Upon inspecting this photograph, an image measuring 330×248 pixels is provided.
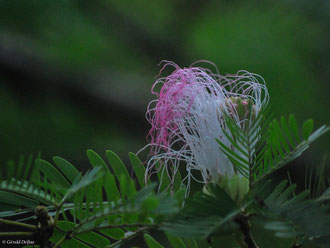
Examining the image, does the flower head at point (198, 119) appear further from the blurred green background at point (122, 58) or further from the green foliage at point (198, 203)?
the blurred green background at point (122, 58)

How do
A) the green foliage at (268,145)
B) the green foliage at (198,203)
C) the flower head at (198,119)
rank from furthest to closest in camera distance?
the flower head at (198,119)
the green foliage at (268,145)
the green foliage at (198,203)

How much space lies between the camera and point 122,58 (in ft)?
10.2

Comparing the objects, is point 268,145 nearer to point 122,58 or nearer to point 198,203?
point 198,203

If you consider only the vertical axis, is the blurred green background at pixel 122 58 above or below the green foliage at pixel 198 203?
above

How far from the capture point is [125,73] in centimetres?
299

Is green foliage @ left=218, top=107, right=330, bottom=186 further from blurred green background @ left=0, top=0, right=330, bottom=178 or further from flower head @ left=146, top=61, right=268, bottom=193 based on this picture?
blurred green background @ left=0, top=0, right=330, bottom=178

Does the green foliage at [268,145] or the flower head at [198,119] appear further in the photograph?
the flower head at [198,119]

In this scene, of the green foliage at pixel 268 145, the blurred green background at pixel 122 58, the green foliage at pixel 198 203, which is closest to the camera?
the green foliage at pixel 198 203

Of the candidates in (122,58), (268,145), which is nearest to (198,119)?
(268,145)

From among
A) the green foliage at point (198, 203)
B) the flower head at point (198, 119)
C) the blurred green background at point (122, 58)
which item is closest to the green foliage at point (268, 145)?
the green foliage at point (198, 203)

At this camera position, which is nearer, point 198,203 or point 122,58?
point 198,203

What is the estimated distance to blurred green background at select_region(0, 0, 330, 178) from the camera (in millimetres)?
2404

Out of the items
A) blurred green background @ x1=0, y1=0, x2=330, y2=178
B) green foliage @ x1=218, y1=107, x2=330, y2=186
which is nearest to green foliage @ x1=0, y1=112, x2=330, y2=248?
green foliage @ x1=218, y1=107, x2=330, y2=186

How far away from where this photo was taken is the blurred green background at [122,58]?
7.89ft
